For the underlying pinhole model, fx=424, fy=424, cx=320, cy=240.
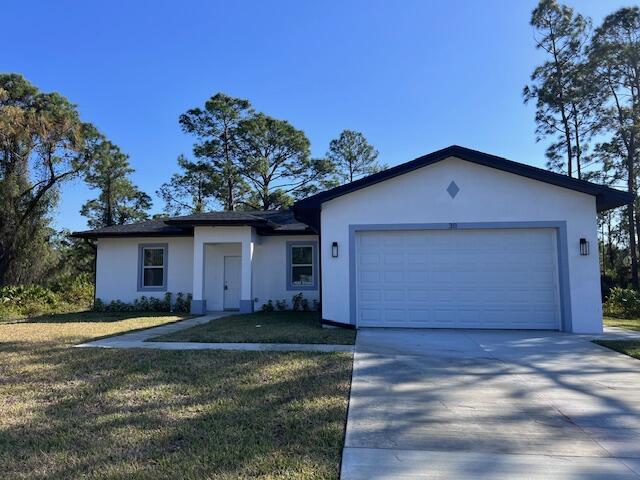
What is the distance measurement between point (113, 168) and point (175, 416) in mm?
28389

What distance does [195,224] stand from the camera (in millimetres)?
14281

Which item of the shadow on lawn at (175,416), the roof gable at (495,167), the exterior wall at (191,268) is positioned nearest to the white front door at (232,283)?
the exterior wall at (191,268)

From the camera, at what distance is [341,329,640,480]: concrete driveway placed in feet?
11.0

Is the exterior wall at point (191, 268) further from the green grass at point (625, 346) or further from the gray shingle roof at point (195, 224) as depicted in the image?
the green grass at point (625, 346)

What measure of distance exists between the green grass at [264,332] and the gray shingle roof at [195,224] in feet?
11.5

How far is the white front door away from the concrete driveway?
28.7ft

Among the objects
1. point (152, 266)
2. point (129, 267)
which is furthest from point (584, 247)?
point (129, 267)

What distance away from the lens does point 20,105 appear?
74.6ft

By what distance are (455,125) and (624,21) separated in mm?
12403

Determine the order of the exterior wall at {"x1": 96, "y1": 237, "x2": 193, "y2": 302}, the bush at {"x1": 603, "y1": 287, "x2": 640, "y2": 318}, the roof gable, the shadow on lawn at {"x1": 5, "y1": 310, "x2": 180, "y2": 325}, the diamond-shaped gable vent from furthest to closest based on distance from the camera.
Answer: the bush at {"x1": 603, "y1": 287, "x2": 640, "y2": 318} → the exterior wall at {"x1": 96, "y1": 237, "x2": 193, "y2": 302} → the shadow on lawn at {"x1": 5, "y1": 310, "x2": 180, "y2": 325} → the diamond-shaped gable vent → the roof gable

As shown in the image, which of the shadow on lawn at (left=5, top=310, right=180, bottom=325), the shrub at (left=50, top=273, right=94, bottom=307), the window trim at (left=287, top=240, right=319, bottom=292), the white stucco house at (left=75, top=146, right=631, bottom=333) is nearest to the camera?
the white stucco house at (left=75, top=146, right=631, bottom=333)

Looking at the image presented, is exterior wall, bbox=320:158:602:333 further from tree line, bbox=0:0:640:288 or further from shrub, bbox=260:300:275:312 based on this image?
tree line, bbox=0:0:640:288

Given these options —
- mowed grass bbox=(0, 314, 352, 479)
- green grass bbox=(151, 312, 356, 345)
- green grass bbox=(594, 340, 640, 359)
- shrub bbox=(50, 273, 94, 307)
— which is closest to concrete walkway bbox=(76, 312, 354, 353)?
green grass bbox=(151, 312, 356, 345)

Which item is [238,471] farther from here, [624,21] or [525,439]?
[624,21]
